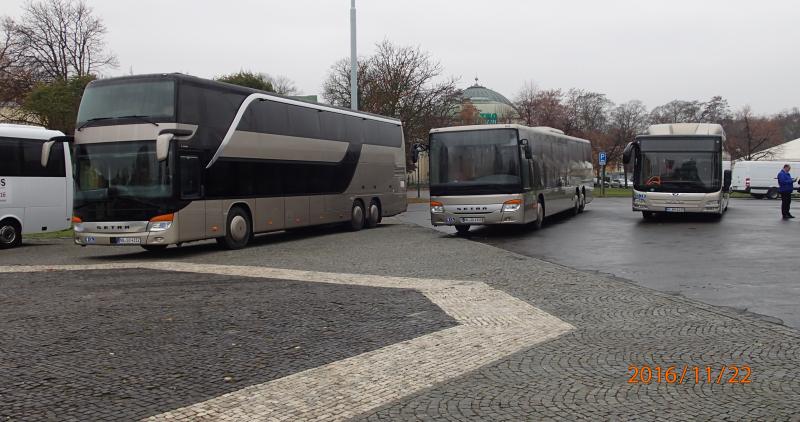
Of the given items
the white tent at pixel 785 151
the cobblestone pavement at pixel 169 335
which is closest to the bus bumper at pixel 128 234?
the cobblestone pavement at pixel 169 335

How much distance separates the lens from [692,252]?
14141 mm

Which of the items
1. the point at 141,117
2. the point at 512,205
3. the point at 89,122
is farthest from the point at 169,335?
the point at 512,205

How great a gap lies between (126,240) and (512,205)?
9376 millimetres

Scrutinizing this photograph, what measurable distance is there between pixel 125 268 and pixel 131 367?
313 inches

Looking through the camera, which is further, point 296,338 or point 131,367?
point 296,338

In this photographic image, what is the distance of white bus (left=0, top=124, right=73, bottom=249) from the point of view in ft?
60.0

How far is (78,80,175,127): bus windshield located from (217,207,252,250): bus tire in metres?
2.95

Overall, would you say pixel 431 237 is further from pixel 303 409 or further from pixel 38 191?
pixel 303 409

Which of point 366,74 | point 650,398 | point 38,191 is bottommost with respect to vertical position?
point 650,398

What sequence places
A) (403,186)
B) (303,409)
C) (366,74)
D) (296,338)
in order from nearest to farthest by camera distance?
(303,409), (296,338), (403,186), (366,74)

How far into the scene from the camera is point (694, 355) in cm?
606

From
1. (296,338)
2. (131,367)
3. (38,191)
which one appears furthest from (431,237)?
(131,367)

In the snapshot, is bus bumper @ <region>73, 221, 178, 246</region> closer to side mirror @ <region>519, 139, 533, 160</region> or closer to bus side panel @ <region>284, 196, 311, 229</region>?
bus side panel @ <region>284, 196, 311, 229</region>

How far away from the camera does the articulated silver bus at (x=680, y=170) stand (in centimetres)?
2120
